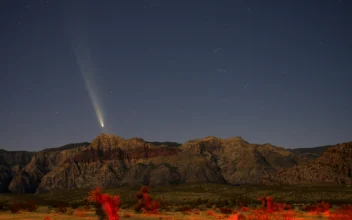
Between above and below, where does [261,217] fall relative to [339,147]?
below

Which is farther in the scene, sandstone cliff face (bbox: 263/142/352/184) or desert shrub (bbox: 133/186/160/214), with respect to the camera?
sandstone cliff face (bbox: 263/142/352/184)

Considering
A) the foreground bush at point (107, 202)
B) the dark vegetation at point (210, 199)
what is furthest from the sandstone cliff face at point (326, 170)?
the foreground bush at point (107, 202)

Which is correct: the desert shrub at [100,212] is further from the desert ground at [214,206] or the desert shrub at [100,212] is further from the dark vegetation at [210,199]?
the desert ground at [214,206]

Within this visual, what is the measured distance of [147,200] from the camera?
4500 centimetres

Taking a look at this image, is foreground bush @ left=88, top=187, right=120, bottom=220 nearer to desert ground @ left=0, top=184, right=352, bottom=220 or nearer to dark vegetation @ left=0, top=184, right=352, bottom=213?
dark vegetation @ left=0, top=184, right=352, bottom=213

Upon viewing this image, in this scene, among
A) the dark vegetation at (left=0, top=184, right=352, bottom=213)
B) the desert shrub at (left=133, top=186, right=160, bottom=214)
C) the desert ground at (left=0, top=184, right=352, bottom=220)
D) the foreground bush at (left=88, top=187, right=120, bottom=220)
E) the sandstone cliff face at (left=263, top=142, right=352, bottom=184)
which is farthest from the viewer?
the sandstone cliff face at (left=263, top=142, right=352, bottom=184)

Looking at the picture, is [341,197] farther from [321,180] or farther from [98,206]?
[98,206]

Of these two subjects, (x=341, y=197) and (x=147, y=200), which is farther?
(x=341, y=197)

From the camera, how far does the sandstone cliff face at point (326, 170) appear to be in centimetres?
11256

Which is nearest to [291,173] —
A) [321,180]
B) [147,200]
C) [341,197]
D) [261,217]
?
[321,180]

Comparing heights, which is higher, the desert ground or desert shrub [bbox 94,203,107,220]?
desert shrub [bbox 94,203,107,220]

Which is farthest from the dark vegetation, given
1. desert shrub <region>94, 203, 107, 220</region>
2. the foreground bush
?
the foreground bush

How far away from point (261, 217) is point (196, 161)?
17985 cm

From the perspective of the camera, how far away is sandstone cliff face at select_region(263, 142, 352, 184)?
11256cm
